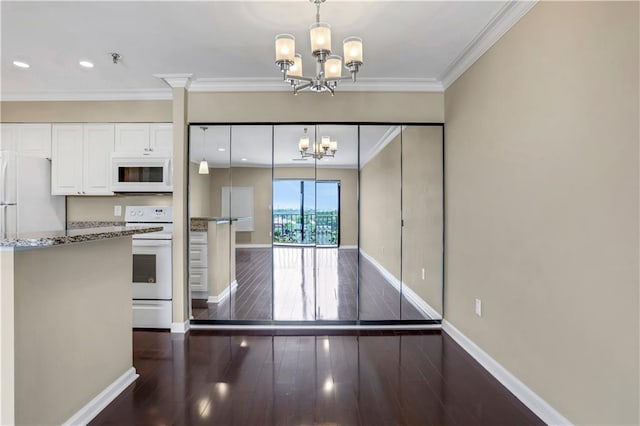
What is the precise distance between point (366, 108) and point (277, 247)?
185 cm

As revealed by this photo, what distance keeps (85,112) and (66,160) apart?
615 mm

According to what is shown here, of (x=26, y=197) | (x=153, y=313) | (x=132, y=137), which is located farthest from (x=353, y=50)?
(x=26, y=197)

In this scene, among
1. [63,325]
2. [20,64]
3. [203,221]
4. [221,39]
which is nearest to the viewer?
[63,325]

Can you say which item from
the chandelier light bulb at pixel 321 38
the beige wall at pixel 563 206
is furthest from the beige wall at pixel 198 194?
the beige wall at pixel 563 206

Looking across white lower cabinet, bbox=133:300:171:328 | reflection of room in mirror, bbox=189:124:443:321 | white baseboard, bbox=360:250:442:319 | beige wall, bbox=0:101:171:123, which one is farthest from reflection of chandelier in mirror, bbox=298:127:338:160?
white lower cabinet, bbox=133:300:171:328

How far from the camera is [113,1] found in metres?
2.19

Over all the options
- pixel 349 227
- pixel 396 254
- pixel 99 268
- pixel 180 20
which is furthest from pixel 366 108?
pixel 99 268

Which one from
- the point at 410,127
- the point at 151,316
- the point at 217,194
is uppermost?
the point at 410,127

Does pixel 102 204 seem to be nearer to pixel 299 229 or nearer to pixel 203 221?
pixel 203 221

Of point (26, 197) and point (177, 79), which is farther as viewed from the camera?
point (26, 197)

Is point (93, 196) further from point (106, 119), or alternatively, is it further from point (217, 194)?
point (217, 194)

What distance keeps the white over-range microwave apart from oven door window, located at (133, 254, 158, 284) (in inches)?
30.3

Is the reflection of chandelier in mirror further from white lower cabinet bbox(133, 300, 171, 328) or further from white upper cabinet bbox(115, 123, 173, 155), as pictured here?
white lower cabinet bbox(133, 300, 171, 328)

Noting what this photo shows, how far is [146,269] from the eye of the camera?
11.5 ft
